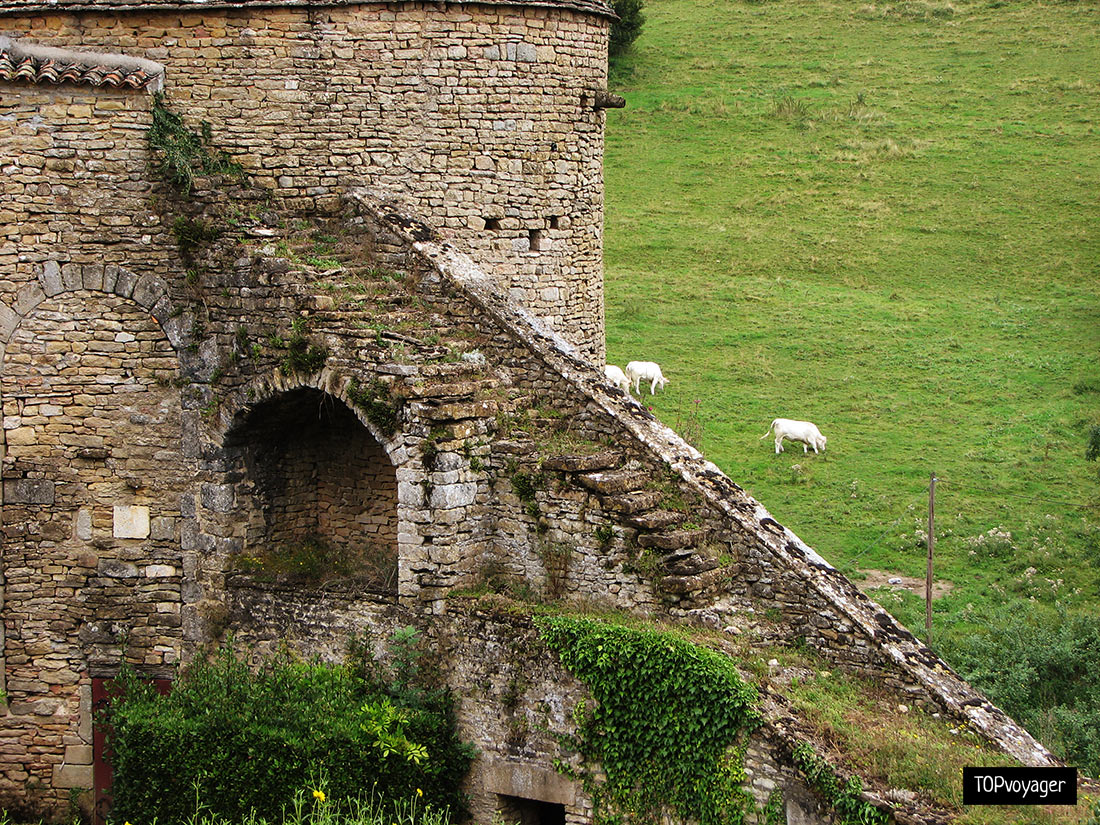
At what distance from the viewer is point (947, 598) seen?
17047mm

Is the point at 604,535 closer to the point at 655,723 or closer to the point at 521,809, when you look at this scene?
the point at 655,723

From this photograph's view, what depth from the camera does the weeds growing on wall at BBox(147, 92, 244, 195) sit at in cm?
1302

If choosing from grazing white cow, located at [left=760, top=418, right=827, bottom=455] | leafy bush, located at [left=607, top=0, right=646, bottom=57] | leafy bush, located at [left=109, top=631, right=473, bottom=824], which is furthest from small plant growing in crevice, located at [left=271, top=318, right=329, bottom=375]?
leafy bush, located at [left=607, top=0, right=646, bottom=57]

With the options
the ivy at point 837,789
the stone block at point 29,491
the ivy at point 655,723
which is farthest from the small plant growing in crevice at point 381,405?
the ivy at point 837,789

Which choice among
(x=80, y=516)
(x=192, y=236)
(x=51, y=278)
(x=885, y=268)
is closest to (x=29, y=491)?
(x=80, y=516)

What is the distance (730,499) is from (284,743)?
4.90 metres

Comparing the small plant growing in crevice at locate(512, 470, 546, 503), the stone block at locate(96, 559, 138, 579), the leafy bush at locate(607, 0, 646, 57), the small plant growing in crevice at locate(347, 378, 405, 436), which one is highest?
the leafy bush at locate(607, 0, 646, 57)

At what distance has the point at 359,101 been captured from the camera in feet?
44.3

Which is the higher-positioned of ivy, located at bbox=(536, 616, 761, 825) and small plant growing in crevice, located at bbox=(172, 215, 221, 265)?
small plant growing in crevice, located at bbox=(172, 215, 221, 265)

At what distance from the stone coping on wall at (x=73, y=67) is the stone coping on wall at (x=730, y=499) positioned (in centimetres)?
266

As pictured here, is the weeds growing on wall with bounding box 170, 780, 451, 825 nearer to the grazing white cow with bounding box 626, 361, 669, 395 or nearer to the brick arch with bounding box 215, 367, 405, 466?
the brick arch with bounding box 215, 367, 405, 466

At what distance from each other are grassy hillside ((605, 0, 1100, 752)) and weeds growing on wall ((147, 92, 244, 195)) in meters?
10.7

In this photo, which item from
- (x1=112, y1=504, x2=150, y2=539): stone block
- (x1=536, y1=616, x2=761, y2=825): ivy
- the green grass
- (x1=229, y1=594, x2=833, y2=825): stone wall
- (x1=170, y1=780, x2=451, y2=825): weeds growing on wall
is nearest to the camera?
(x1=536, y1=616, x2=761, y2=825): ivy

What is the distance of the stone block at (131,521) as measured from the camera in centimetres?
1335
